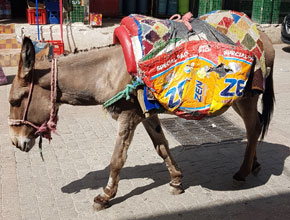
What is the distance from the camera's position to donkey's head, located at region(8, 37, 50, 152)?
3170mm

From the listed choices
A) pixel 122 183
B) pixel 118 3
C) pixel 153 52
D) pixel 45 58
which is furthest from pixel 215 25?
pixel 118 3

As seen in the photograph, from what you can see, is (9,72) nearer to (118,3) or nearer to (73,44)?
(73,44)

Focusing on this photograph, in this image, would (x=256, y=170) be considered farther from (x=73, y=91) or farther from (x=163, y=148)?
(x=73, y=91)

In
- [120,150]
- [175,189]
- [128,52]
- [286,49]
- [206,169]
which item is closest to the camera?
[128,52]

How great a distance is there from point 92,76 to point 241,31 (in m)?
1.51

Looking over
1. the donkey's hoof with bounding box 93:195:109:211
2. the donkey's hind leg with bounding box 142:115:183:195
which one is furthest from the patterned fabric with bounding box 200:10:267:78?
the donkey's hoof with bounding box 93:195:109:211

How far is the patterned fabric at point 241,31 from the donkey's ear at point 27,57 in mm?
1754

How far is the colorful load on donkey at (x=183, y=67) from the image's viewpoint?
3170 millimetres

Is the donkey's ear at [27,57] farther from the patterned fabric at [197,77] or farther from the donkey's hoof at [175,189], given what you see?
the donkey's hoof at [175,189]

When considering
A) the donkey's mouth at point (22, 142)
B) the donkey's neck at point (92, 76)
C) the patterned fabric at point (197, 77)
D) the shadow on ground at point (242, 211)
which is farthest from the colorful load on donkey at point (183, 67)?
the donkey's mouth at point (22, 142)

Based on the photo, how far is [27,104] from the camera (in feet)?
10.6

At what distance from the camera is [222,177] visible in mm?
4340

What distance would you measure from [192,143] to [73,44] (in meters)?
5.63

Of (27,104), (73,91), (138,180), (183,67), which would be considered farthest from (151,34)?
(138,180)
